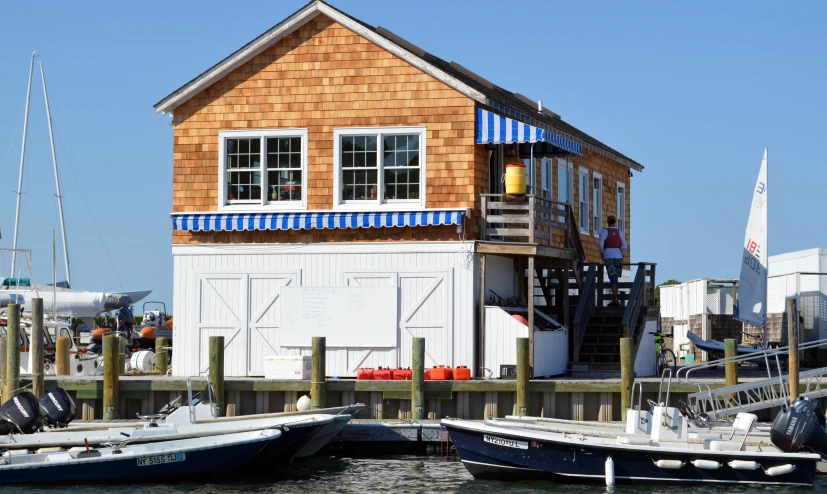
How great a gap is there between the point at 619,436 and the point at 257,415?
6.20 metres

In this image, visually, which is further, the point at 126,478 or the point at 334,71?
the point at 334,71

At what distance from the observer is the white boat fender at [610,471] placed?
1936 centimetres

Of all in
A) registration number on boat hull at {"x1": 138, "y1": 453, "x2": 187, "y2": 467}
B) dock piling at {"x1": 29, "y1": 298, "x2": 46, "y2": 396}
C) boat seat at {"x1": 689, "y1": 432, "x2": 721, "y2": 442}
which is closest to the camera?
boat seat at {"x1": 689, "y1": 432, "x2": 721, "y2": 442}

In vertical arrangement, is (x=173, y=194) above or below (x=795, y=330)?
above

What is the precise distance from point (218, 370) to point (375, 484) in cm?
448

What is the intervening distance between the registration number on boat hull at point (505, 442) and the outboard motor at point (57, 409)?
714 cm

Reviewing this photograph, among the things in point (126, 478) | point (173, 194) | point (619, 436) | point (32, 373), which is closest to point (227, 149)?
point (173, 194)

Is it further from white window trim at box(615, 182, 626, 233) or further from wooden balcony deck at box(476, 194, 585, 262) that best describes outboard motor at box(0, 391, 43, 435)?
white window trim at box(615, 182, 626, 233)

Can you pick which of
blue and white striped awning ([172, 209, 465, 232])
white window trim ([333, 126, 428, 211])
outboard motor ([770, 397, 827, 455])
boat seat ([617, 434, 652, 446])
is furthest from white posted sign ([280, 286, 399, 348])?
outboard motor ([770, 397, 827, 455])

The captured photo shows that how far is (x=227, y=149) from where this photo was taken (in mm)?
25812

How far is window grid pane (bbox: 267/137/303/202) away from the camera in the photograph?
1006 inches

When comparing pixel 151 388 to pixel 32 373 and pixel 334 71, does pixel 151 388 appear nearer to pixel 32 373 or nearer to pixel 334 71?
pixel 32 373

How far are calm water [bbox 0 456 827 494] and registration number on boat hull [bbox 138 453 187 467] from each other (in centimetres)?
40

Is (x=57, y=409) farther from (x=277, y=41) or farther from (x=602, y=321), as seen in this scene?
(x=602, y=321)
